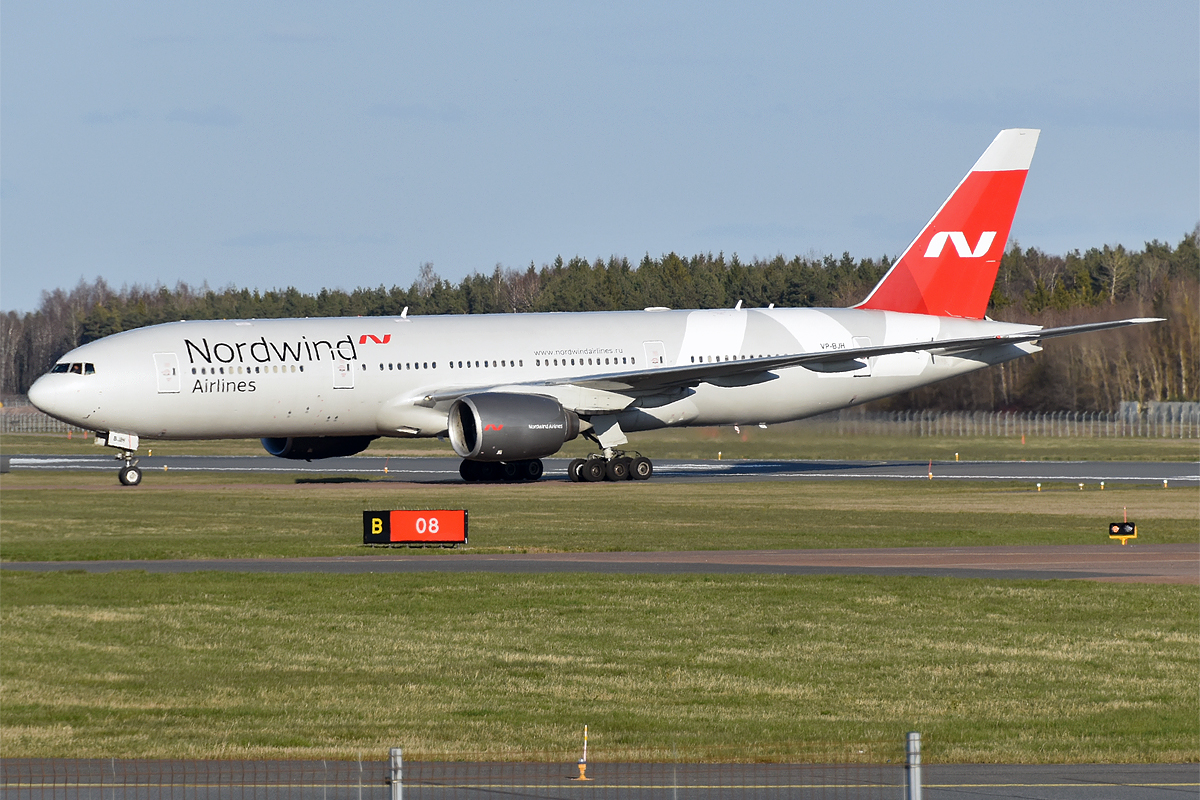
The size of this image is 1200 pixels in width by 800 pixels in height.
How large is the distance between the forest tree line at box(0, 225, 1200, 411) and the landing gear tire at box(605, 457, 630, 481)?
1819cm

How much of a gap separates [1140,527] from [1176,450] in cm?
3374

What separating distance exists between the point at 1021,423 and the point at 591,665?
59222mm

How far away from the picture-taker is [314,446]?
4884 centimetres

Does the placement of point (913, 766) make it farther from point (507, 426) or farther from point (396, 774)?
point (507, 426)

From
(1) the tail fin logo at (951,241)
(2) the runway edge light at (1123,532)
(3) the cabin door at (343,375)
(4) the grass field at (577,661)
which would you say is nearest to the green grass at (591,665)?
(4) the grass field at (577,661)

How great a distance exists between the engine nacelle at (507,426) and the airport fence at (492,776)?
28028 mm

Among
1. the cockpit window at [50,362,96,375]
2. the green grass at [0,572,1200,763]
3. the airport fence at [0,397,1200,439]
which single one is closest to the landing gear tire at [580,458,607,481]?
the airport fence at [0,397,1200,439]

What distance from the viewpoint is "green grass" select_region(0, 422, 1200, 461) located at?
182 ft

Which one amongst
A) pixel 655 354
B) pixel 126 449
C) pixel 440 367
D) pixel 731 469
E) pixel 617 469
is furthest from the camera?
pixel 731 469

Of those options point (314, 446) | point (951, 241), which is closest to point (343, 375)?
point (314, 446)

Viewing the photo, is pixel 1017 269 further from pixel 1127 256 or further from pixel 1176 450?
pixel 1176 450

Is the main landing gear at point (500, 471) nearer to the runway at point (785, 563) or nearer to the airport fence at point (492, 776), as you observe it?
the runway at point (785, 563)

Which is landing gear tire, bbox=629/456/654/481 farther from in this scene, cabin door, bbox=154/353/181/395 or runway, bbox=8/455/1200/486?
cabin door, bbox=154/353/181/395

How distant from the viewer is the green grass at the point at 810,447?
55.5 m
